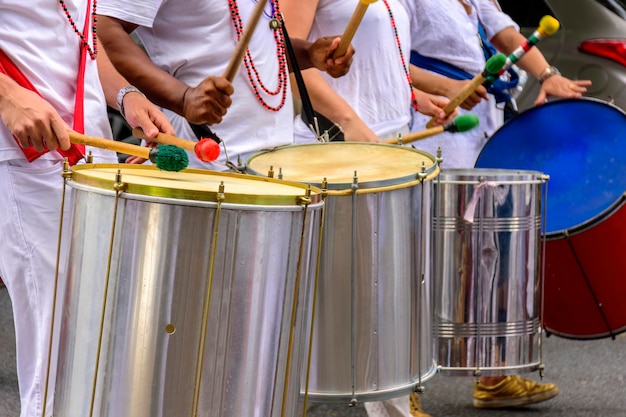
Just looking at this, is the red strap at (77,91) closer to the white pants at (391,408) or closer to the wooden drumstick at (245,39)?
the wooden drumstick at (245,39)

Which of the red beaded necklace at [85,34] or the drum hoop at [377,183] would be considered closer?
the red beaded necklace at [85,34]

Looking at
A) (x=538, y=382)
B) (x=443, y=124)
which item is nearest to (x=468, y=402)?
(x=538, y=382)

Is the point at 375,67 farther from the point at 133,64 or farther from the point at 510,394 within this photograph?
the point at 510,394

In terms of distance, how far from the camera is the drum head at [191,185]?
6.77 feet

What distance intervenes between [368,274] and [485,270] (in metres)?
0.91

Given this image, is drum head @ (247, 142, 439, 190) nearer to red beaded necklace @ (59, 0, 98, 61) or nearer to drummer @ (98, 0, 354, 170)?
drummer @ (98, 0, 354, 170)

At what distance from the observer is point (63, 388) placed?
2.21 m

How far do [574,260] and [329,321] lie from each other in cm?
136

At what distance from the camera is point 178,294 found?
6.84 feet

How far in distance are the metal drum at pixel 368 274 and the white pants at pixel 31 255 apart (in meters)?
0.53

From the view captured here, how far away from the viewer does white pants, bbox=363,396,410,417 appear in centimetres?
345

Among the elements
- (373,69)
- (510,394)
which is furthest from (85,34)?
(510,394)

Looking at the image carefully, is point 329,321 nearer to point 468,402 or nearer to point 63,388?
point 63,388

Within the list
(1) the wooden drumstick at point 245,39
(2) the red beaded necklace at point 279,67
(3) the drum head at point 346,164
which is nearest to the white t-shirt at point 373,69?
(2) the red beaded necklace at point 279,67
